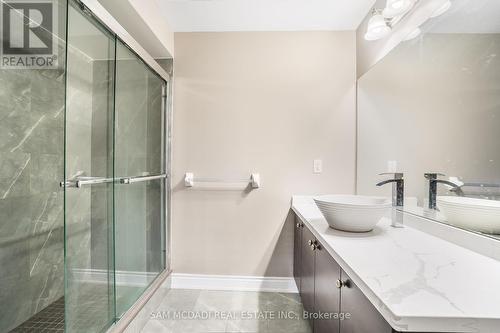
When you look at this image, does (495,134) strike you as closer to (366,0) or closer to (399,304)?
(399,304)

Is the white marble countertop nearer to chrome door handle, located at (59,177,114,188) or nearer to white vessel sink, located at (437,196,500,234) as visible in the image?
white vessel sink, located at (437,196,500,234)

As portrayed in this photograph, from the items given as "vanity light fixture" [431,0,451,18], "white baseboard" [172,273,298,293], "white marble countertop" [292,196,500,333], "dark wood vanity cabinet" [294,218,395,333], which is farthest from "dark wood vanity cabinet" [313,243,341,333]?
"vanity light fixture" [431,0,451,18]

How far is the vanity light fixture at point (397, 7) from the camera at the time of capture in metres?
1.37

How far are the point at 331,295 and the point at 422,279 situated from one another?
1.42 ft

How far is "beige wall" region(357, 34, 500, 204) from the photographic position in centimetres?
92

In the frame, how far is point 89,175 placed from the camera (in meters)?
1.36

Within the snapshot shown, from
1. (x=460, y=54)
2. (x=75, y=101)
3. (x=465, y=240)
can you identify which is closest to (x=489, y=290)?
(x=465, y=240)

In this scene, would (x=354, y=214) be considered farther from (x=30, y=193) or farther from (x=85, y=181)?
(x=30, y=193)

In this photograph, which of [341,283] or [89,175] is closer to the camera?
[341,283]

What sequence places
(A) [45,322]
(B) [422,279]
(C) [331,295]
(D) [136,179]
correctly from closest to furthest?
(B) [422,279], (C) [331,295], (A) [45,322], (D) [136,179]

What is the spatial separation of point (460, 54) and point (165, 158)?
79.4 inches

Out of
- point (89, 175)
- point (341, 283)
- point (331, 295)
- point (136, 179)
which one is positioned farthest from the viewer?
point (136, 179)

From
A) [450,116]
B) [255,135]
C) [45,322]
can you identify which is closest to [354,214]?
[450,116]

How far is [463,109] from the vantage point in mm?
1030
